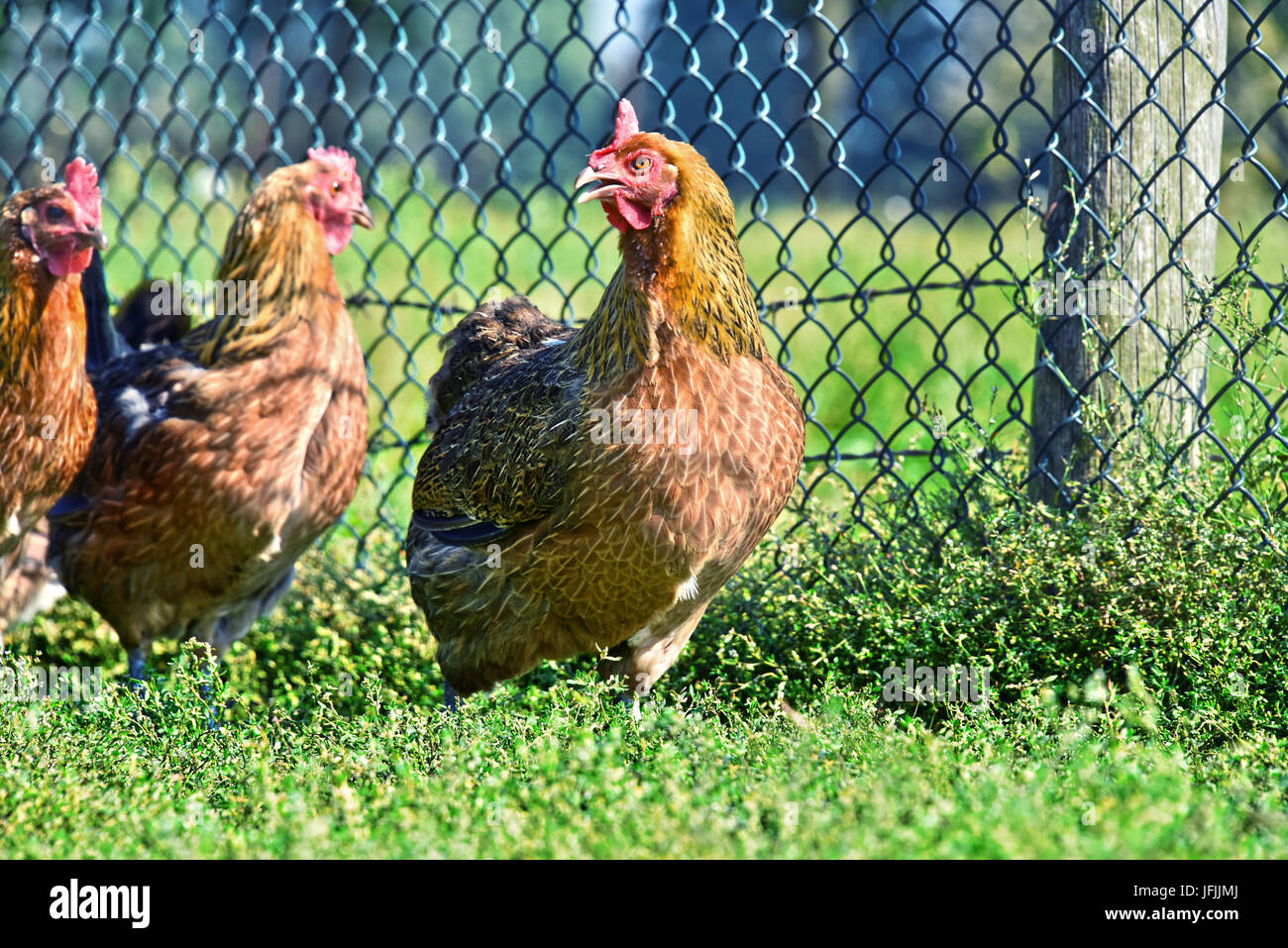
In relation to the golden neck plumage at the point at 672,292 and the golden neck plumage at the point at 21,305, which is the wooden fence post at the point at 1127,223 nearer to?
the golden neck plumage at the point at 672,292

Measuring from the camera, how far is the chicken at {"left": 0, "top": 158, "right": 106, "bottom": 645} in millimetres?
3203

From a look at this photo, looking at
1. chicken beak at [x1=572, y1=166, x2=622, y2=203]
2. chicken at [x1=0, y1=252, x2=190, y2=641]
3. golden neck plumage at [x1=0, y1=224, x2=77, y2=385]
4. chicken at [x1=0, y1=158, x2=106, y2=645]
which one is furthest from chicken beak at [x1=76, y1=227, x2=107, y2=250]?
chicken beak at [x1=572, y1=166, x2=622, y2=203]

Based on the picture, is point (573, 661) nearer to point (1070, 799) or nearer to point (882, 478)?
point (882, 478)

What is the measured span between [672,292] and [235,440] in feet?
4.62

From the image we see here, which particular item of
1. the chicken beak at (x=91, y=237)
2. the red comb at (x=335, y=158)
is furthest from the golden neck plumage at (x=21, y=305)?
the red comb at (x=335, y=158)

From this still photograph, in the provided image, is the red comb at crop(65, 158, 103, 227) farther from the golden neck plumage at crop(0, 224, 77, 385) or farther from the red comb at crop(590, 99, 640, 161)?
the red comb at crop(590, 99, 640, 161)

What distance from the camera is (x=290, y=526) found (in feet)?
11.4

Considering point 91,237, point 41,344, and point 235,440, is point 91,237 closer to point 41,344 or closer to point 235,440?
point 41,344

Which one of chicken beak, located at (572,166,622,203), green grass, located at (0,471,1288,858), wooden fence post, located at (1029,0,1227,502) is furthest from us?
wooden fence post, located at (1029,0,1227,502)

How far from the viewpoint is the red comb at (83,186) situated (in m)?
3.25

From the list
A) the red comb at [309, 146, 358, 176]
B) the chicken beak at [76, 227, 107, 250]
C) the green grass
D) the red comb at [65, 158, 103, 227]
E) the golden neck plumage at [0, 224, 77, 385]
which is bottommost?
the green grass

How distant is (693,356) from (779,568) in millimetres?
1016

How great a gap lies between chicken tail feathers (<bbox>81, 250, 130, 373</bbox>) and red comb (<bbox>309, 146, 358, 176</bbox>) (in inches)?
33.9

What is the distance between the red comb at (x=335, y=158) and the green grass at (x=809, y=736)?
1.42m
